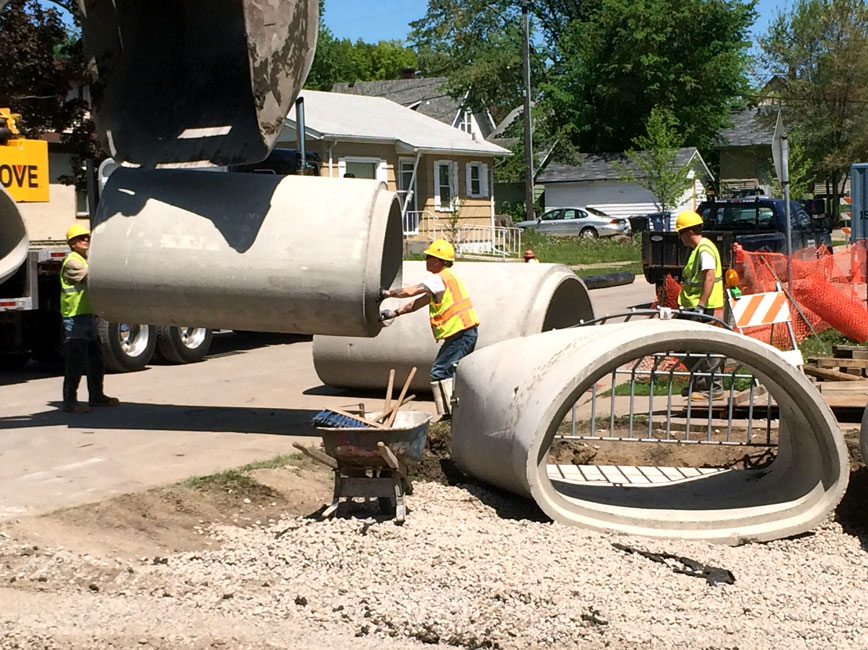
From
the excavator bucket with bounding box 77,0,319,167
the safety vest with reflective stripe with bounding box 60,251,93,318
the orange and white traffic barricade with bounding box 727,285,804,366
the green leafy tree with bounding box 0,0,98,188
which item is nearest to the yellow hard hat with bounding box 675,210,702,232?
the orange and white traffic barricade with bounding box 727,285,804,366

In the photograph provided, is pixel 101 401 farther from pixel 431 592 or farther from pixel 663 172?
pixel 663 172

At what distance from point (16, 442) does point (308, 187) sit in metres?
3.12

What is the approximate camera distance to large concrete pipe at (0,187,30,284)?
1222 centimetres

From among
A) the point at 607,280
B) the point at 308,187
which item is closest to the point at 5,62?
the point at 607,280

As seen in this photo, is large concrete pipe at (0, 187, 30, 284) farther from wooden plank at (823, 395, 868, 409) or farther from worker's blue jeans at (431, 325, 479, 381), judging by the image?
wooden plank at (823, 395, 868, 409)

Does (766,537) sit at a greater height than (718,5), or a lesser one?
lesser

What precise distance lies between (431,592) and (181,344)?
9322 mm

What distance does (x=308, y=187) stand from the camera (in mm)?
9594

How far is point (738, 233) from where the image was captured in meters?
23.2

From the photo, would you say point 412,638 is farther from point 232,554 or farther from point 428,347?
point 428,347

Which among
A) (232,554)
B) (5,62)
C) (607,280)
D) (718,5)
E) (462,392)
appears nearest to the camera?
(232,554)

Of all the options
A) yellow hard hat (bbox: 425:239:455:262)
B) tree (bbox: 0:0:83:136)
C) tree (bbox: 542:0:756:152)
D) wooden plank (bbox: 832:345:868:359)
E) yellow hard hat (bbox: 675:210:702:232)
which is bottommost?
wooden plank (bbox: 832:345:868:359)

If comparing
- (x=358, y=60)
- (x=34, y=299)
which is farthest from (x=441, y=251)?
(x=358, y=60)

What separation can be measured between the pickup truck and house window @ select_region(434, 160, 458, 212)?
596 inches
